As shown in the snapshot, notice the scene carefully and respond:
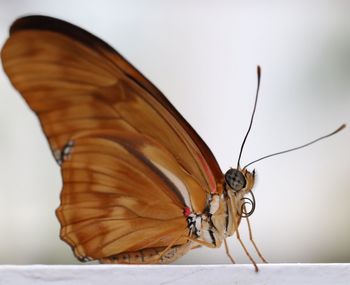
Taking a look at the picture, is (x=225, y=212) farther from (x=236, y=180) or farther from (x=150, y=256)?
(x=150, y=256)

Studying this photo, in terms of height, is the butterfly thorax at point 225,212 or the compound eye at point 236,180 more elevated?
the compound eye at point 236,180

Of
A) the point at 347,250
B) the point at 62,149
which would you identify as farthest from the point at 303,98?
the point at 62,149

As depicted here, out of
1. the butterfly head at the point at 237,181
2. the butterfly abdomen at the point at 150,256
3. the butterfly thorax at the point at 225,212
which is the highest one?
the butterfly head at the point at 237,181

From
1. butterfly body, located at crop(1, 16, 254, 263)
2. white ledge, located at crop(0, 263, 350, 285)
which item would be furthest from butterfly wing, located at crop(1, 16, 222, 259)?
white ledge, located at crop(0, 263, 350, 285)

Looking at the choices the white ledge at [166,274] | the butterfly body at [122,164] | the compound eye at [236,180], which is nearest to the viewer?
the white ledge at [166,274]

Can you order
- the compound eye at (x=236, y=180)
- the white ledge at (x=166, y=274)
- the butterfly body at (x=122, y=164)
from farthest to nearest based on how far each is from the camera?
the compound eye at (x=236, y=180), the butterfly body at (x=122, y=164), the white ledge at (x=166, y=274)

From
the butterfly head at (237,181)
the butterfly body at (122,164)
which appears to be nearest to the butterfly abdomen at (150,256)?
the butterfly body at (122,164)

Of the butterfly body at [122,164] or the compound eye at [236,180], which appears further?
the compound eye at [236,180]

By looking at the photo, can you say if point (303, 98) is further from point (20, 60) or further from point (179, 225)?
point (20, 60)

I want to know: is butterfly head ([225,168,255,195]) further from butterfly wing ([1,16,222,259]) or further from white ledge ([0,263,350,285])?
white ledge ([0,263,350,285])

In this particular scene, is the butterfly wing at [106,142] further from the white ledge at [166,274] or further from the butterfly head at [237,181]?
the white ledge at [166,274]
